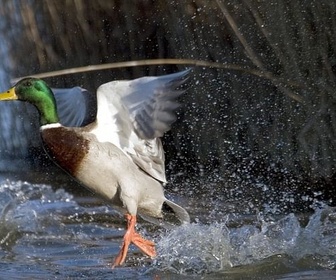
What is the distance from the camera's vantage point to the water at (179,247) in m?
5.74

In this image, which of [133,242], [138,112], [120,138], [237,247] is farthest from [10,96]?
[237,247]

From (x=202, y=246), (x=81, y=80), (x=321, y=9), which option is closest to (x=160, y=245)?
(x=202, y=246)

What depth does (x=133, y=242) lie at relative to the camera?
235 inches

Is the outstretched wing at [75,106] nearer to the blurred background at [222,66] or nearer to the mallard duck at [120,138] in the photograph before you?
the mallard duck at [120,138]

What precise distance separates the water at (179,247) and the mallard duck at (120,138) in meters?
0.19

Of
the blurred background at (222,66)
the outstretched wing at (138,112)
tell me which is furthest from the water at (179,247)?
the blurred background at (222,66)

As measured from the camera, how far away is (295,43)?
767 cm

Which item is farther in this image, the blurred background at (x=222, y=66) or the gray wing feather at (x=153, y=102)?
the blurred background at (x=222, y=66)

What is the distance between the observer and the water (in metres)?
5.74

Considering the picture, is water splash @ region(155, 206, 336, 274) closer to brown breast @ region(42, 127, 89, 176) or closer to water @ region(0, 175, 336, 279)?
water @ region(0, 175, 336, 279)

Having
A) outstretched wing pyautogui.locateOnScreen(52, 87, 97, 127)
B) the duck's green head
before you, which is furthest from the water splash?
the duck's green head

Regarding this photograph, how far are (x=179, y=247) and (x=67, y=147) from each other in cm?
80

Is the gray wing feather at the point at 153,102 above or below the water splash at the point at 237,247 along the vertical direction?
above

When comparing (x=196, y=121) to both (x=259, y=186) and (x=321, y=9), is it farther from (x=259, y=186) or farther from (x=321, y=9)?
(x=321, y=9)
